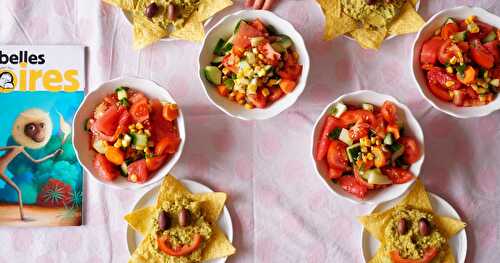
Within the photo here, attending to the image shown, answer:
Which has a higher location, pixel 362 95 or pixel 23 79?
pixel 362 95

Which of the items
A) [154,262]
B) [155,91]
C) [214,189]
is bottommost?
[154,262]

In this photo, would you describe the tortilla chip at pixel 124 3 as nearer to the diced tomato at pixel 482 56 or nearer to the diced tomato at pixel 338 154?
the diced tomato at pixel 338 154

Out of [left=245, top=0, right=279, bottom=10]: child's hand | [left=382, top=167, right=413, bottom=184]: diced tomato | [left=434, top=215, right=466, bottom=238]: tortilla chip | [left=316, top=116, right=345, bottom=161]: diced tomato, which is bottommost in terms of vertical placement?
[left=434, top=215, right=466, bottom=238]: tortilla chip

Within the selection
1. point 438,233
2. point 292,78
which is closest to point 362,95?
point 292,78

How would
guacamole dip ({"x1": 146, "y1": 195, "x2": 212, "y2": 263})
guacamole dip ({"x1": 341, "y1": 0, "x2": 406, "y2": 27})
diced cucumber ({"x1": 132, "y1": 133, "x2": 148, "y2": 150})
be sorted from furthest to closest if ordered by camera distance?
guacamole dip ({"x1": 341, "y1": 0, "x2": 406, "y2": 27}) < guacamole dip ({"x1": 146, "y1": 195, "x2": 212, "y2": 263}) < diced cucumber ({"x1": 132, "y1": 133, "x2": 148, "y2": 150})

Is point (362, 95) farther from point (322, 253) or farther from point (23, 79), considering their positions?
point (23, 79)

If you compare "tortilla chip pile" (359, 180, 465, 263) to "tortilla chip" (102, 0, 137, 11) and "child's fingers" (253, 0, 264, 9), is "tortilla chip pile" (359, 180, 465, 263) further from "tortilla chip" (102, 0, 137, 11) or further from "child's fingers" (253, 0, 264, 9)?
"tortilla chip" (102, 0, 137, 11)

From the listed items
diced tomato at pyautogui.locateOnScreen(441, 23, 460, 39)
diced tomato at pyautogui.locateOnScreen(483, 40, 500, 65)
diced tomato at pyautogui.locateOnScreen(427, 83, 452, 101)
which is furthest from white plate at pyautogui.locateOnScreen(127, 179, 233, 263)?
diced tomato at pyautogui.locateOnScreen(483, 40, 500, 65)
